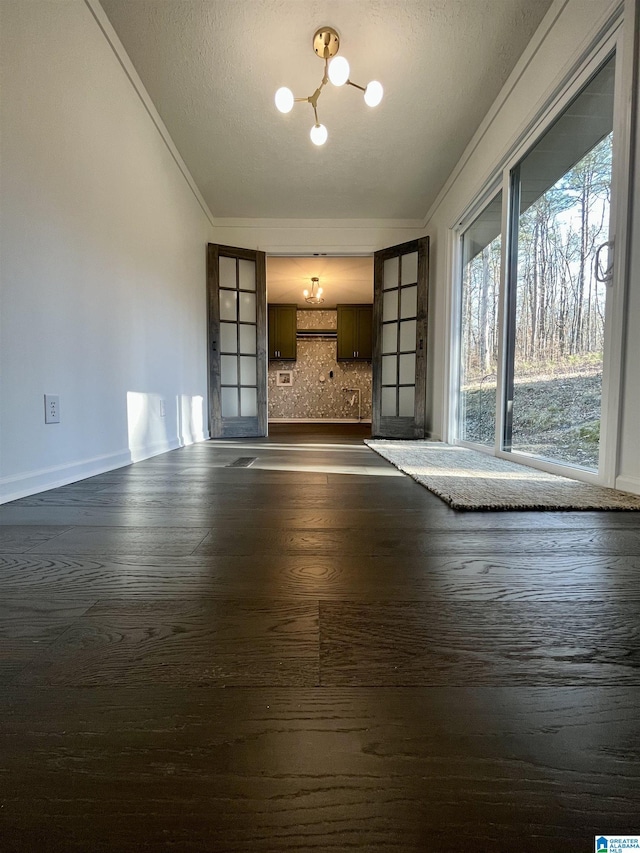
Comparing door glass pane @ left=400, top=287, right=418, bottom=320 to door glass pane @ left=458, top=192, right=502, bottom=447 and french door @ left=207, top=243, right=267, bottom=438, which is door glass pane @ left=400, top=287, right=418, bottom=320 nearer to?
door glass pane @ left=458, top=192, right=502, bottom=447

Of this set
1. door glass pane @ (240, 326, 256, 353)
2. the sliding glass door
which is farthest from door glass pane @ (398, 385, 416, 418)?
door glass pane @ (240, 326, 256, 353)

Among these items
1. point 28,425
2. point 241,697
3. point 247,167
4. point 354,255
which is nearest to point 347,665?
point 241,697

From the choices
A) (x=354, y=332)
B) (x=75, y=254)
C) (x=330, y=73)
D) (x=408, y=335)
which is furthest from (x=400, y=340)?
(x=354, y=332)

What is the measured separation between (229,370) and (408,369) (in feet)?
6.76

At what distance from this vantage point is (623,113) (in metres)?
1.63

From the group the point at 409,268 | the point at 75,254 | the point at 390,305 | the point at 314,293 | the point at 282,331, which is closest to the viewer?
the point at 75,254

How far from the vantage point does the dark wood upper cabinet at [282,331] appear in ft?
27.7

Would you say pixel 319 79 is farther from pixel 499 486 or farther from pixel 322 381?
pixel 322 381

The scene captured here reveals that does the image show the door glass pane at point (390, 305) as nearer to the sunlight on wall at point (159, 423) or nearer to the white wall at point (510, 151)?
the white wall at point (510, 151)

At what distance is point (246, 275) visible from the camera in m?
4.52

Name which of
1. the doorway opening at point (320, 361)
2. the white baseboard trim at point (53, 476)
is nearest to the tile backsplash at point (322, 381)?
the doorway opening at point (320, 361)

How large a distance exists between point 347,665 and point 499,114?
11.6 ft

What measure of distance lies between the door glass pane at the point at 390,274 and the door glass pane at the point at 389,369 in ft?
2.71

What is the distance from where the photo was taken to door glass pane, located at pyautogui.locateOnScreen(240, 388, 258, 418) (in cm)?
458
